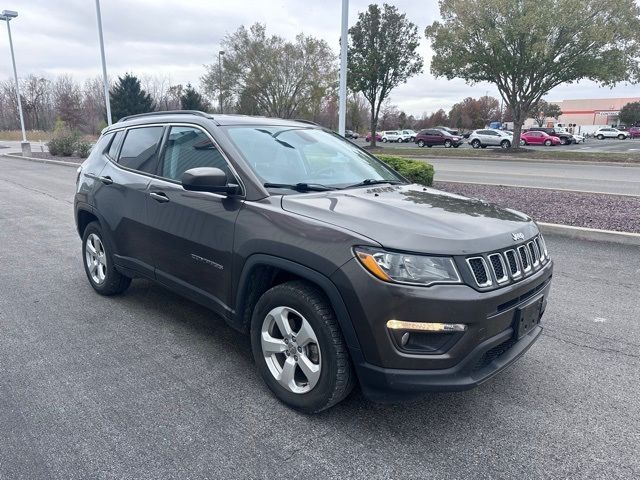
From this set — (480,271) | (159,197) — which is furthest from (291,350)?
(159,197)

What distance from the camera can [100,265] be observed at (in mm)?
4855

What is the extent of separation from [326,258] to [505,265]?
0.99 meters

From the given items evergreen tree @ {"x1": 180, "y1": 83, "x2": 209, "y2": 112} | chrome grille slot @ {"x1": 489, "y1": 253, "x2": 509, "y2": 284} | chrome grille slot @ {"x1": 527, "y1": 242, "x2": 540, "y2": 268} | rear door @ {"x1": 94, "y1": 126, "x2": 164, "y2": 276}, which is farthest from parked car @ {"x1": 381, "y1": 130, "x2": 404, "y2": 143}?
chrome grille slot @ {"x1": 489, "y1": 253, "x2": 509, "y2": 284}

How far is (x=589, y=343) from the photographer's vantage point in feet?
12.8

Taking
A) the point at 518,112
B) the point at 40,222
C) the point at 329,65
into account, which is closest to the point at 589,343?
the point at 40,222

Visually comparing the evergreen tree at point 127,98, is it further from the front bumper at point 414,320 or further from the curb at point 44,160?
the front bumper at point 414,320

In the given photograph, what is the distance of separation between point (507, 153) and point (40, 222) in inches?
1087

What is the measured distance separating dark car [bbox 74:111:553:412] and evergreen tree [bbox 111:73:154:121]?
162 feet

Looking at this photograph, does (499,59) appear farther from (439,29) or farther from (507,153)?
(507,153)

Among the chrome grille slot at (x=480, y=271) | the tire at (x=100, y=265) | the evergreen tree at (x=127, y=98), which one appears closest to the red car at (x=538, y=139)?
A: the evergreen tree at (x=127, y=98)

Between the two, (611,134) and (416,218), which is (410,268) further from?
(611,134)

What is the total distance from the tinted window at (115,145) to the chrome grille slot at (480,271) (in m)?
3.63

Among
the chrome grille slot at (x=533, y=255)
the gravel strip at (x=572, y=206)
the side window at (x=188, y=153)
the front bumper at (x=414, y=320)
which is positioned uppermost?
the side window at (x=188, y=153)

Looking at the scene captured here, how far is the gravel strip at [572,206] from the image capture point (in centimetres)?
754
